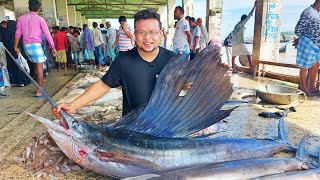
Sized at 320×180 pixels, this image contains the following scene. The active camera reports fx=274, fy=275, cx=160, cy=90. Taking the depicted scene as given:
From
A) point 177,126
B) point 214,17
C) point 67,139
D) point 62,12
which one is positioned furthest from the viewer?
point 62,12

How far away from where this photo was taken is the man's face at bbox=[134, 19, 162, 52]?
1861 millimetres

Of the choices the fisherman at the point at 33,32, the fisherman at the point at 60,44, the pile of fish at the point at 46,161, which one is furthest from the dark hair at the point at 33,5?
the fisherman at the point at 60,44

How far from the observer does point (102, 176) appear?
1.88 m

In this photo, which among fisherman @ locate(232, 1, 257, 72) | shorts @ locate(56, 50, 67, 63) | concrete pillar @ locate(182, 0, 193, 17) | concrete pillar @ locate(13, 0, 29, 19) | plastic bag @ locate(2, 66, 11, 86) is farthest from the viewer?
concrete pillar @ locate(182, 0, 193, 17)

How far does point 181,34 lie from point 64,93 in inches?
96.0

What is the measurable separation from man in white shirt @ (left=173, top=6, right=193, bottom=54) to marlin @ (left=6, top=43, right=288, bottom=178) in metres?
3.41

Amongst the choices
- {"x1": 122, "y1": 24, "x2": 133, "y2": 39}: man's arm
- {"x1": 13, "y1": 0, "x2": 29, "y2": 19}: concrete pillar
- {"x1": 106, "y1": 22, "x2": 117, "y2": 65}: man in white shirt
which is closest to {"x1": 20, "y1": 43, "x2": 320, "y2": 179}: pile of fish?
{"x1": 122, "y1": 24, "x2": 133, "y2": 39}: man's arm

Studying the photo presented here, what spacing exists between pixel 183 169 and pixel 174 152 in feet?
0.46

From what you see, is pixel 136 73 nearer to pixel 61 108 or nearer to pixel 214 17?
pixel 61 108

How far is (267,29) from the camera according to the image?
6.21 meters

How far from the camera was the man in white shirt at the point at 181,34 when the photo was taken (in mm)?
5230

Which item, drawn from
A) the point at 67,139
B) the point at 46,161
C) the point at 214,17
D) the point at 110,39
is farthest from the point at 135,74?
the point at 110,39

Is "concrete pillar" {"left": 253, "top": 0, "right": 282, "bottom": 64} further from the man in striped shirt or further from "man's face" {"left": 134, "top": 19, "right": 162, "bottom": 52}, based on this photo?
"man's face" {"left": 134, "top": 19, "right": 162, "bottom": 52}

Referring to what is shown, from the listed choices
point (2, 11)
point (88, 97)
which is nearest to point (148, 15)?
point (88, 97)
